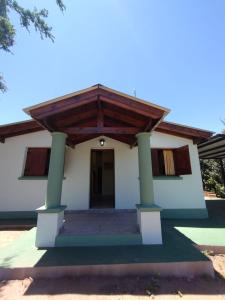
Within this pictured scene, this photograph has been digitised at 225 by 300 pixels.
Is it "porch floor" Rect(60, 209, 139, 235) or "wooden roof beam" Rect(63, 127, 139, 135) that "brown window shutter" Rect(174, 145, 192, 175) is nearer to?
"porch floor" Rect(60, 209, 139, 235)

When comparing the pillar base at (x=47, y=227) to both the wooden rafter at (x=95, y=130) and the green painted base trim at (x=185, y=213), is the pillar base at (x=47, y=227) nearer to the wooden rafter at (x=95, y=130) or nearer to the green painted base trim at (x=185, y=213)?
the wooden rafter at (x=95, y=130)

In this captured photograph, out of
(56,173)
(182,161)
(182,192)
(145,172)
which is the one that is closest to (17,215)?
(56,173)

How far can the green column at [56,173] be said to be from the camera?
3503 mm

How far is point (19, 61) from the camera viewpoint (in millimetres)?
6531

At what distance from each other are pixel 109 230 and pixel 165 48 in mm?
6728

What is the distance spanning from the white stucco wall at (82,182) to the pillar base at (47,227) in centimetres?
255

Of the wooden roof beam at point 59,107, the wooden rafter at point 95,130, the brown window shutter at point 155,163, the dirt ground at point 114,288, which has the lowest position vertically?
the dirt ground at point 114,288

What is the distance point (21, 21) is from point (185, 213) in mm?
9544

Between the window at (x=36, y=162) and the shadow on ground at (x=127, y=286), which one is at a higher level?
the window at (x=36, y=162)

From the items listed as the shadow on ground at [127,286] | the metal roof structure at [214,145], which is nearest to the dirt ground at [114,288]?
the shadow on ground at [127,286]

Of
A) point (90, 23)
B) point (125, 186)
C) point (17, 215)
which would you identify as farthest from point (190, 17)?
point (17, 215)

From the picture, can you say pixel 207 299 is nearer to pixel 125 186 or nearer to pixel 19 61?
pixel 125 186

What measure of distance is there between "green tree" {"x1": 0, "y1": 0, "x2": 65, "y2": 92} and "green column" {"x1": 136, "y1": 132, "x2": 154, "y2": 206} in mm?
5667

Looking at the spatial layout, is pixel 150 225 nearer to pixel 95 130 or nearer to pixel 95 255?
pixel 95 255
